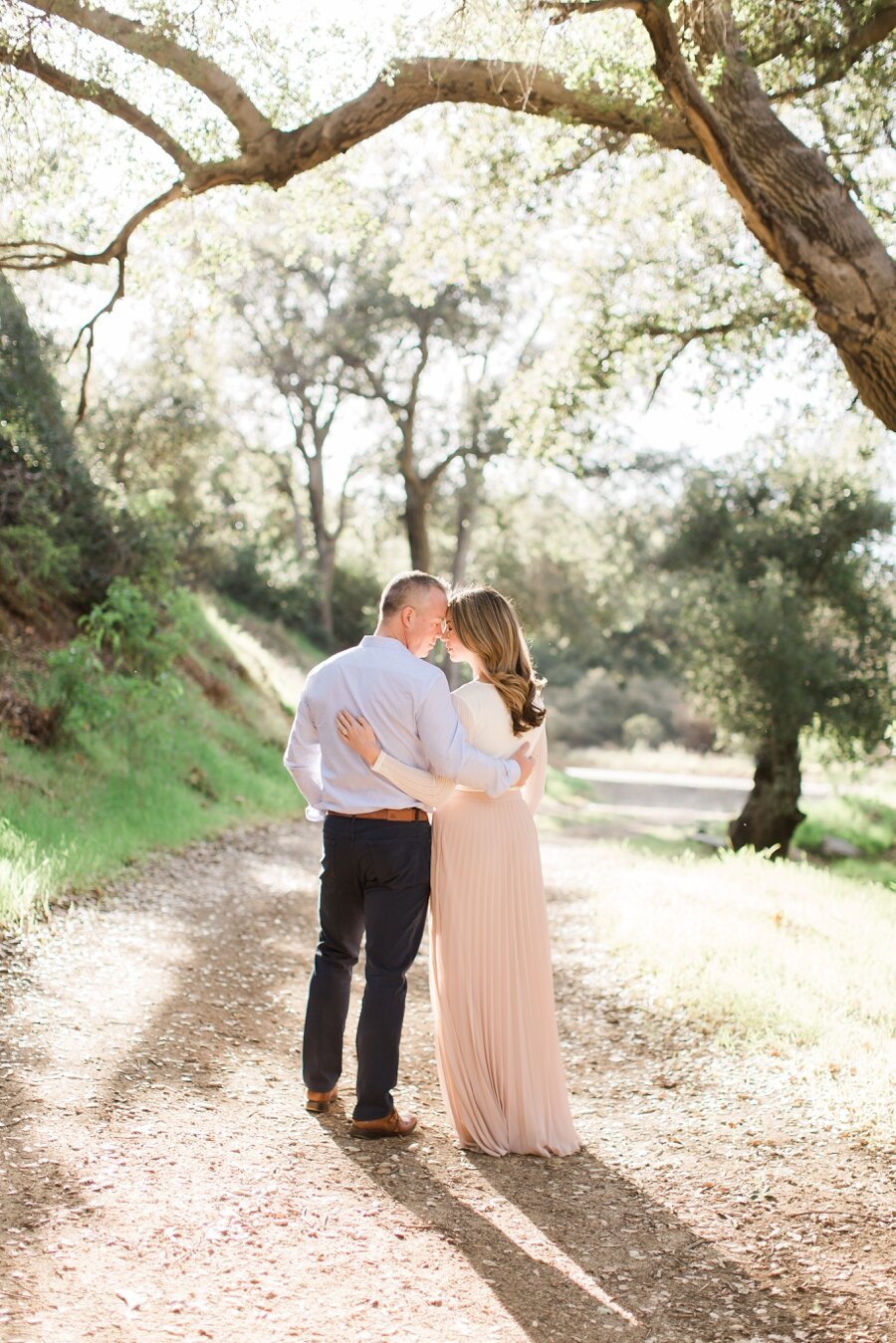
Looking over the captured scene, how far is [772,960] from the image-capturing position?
7160mm

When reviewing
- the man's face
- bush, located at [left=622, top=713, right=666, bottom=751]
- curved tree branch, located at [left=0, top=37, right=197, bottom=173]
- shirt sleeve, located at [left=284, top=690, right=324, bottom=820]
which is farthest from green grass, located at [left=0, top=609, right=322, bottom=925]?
bush, located at [left=622, top=713, right=666, bottom=751]

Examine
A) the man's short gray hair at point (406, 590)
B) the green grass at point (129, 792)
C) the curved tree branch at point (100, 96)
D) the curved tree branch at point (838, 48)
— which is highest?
the curved tree branch at point (838, 48)

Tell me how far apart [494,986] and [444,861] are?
551mm

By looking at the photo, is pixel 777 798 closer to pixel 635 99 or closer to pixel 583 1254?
pixel 635 99

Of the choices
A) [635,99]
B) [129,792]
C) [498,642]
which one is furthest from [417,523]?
[498,642]

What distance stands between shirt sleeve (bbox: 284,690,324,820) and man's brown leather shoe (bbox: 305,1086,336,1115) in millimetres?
1203

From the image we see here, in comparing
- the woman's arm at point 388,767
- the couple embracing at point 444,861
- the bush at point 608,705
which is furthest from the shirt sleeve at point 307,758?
the bush at point 608,705

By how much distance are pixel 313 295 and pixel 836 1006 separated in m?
24.3

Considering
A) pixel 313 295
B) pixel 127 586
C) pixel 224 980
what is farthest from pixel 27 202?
pixel 313 295

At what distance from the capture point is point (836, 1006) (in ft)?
20.6

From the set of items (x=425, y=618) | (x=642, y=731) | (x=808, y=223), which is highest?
(x=808, y=223)

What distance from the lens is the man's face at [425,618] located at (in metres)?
4.55

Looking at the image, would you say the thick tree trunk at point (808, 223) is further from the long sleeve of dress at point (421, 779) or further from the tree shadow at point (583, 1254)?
the tree shadow at point (583, 1254)

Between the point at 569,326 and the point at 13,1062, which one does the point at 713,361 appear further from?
the point at 13,1062
